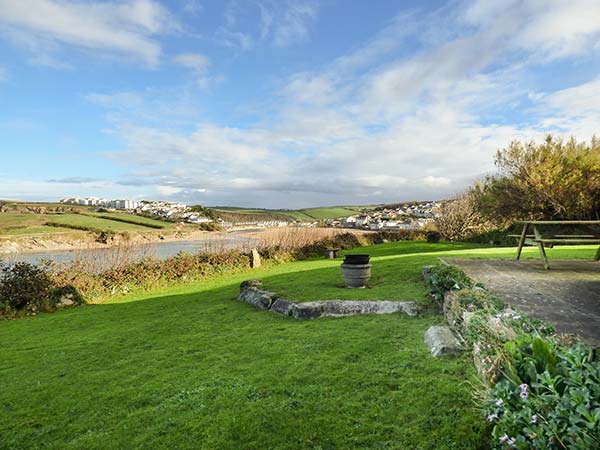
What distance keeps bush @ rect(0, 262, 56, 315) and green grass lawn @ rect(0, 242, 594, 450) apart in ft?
13.3

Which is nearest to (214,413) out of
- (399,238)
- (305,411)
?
(305,411)

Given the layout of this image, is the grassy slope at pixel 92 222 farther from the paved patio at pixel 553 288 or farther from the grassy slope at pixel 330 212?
the grassy slope at pixel 330 212

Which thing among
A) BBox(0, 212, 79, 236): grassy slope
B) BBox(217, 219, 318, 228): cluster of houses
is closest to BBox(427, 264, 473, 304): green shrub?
BBox(217, 219, 318, 228): cluster of houses

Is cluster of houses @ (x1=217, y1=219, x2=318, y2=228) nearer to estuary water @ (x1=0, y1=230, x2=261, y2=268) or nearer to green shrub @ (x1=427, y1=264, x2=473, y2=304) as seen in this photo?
estuary water @ (x1=0, y1=230, x2=261, y2=268)

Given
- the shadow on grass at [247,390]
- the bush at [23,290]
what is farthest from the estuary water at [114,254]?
the shadow on grass at [247,390]

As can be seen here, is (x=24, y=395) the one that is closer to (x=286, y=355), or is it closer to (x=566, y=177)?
(x=286, y=355)

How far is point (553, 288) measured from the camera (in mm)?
5082

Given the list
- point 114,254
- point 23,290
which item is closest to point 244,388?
point 23,290

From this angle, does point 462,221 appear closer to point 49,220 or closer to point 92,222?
point 92,222

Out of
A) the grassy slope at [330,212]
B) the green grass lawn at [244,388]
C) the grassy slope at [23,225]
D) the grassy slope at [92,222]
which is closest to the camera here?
the green grass lawn at [244,388]

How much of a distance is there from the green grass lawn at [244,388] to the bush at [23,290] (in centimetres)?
405

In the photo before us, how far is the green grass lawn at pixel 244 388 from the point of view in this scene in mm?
2666

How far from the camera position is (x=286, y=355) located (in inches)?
170

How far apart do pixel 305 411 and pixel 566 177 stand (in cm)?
2117
